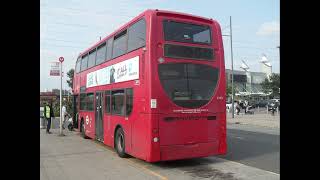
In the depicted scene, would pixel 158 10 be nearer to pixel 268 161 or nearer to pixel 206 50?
pixel 206 50

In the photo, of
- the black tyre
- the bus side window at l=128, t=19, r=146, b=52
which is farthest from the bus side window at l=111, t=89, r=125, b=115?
the bus side window at l=128, t=19, r=146, b=52

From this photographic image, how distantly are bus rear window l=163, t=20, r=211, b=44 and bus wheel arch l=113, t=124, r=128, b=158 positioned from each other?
11.0 ft

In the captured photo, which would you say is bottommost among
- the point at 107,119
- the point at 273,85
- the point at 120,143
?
the point at 120,143

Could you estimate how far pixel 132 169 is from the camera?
33.7 ft

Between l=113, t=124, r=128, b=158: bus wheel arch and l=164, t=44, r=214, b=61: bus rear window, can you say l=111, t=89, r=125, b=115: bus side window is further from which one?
l=164, t=44, r=214, b=61: bus rear window

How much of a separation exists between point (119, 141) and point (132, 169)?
7.66 ft

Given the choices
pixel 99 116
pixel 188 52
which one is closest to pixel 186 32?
pixel 188 52

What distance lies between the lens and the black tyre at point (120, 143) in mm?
12051

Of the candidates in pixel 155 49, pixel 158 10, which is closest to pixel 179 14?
pixel 158 10

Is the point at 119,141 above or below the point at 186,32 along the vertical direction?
below

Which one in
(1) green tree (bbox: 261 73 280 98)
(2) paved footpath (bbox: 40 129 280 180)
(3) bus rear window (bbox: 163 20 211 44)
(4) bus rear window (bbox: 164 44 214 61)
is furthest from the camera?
(1) green tree (bbox: 261 73 280 98)

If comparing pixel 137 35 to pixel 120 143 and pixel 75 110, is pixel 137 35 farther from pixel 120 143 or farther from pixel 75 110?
pixel 75 110

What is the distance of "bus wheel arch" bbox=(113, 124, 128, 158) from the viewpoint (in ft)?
39.6
